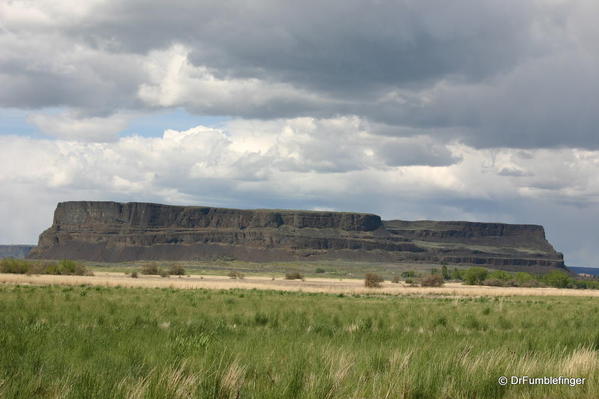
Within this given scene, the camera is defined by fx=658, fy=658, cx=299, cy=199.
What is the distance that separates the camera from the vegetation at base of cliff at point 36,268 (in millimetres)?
96125

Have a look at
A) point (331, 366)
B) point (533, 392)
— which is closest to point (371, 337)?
point (331, 366)

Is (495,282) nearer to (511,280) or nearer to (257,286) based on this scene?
(511,280)

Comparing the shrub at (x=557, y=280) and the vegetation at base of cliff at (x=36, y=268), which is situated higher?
the shrub at (x=557, y=280)

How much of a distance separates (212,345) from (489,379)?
5.47 metres

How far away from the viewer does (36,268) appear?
101 metres

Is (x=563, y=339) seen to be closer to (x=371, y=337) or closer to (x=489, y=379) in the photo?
(x=371, y=337)

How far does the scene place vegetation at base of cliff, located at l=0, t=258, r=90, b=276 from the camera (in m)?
96.1

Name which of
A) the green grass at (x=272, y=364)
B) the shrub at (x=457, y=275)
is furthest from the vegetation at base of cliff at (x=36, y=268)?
the shrub at (x=457, y=275)

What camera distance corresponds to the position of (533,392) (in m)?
10.2

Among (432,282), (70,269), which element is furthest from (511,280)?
(70,269)

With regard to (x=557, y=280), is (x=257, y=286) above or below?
above

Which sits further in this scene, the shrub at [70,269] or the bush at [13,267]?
the shrub at [70,269]

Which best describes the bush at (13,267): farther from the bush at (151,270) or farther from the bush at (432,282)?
the bush at (432,282)

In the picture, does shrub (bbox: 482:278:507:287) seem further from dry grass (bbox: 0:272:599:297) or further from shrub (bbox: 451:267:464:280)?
dry grass (bbox: 0:272:599:297)
